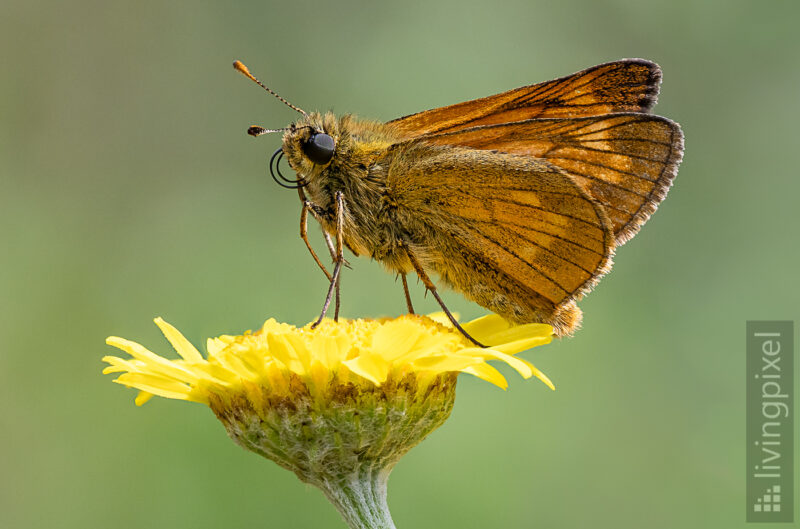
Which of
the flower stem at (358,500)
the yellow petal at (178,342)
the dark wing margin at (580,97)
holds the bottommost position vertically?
the flower stem at (358,500)

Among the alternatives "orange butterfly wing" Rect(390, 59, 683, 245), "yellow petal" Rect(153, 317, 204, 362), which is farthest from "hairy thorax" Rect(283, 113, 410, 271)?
"yellow petal" Rect(153, 317, 204, 362)

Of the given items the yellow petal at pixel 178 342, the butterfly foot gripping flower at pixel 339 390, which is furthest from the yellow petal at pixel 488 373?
the yellow petal at pixel 178 342

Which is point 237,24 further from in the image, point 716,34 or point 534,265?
point 534,265

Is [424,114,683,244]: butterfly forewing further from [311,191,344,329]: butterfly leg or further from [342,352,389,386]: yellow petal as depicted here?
[342,352,389,386]: yellow petal

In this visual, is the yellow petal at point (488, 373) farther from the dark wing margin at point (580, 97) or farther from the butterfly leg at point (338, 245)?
the dark wing margin at point (580, 97)

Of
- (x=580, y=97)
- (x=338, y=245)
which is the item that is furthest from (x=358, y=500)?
(x=580, y=97)

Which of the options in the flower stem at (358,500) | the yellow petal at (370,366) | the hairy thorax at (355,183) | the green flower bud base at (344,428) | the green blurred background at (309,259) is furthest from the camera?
the green blurred background at (309,259)

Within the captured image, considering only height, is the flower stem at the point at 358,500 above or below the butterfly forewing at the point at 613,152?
below
